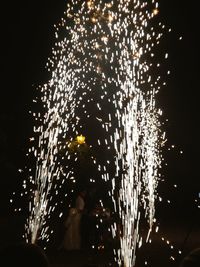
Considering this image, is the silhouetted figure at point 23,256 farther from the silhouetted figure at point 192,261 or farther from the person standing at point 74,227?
the person standing at point 74,227

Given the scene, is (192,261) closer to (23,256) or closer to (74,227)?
(23,256)

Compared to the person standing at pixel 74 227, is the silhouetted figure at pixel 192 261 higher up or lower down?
lower down

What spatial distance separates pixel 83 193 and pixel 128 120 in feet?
10.9

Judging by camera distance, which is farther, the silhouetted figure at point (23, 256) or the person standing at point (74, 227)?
the person standing at point (74, 227)

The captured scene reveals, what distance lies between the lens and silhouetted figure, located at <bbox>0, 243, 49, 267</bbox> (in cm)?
296

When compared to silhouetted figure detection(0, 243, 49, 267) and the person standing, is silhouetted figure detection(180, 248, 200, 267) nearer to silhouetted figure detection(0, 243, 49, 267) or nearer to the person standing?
silhouetted figure detection(0, 243, 49, 267)

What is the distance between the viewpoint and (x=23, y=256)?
3.00 meters

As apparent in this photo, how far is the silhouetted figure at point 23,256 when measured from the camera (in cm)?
296

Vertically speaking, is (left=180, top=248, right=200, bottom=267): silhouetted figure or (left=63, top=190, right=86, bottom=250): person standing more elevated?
(left=63, top=190, right=86, bottom=250): person standing

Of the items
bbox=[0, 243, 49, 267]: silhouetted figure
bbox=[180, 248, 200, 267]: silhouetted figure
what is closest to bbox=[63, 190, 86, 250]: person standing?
bbox=[0, 243, 49, 267]: silhouetted figure

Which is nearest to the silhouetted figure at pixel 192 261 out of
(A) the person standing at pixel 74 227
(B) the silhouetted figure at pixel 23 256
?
(B) the silhouetted figure at pixel 23 256

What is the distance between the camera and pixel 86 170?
15109mm

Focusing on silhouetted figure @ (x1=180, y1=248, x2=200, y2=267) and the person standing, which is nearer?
silhouetted figure @ (x1=180, y1=248, x2=200, y2=267)

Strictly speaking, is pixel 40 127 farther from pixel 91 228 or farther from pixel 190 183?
pixel 190 183
